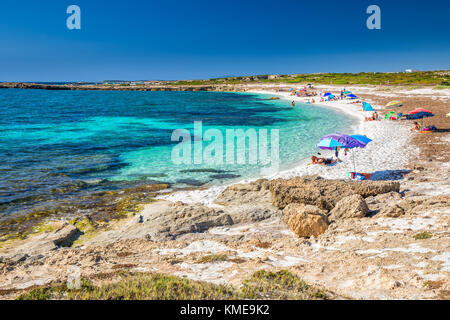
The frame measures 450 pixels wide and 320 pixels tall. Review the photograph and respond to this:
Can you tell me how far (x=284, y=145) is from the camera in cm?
2378

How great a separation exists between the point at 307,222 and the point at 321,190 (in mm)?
2292

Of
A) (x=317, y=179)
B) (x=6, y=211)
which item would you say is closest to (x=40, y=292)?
(x=6, y=211)

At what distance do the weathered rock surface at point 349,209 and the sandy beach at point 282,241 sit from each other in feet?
0.10

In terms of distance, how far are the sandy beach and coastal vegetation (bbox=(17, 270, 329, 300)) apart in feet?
1.46

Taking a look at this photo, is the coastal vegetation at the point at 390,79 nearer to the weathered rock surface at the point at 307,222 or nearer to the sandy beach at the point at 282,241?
the sandy beach at the point at 282,241

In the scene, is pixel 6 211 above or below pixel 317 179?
below

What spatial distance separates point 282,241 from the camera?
8.12m

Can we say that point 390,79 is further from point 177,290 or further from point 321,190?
point 177,290

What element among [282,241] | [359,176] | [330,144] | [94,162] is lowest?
[282,241]

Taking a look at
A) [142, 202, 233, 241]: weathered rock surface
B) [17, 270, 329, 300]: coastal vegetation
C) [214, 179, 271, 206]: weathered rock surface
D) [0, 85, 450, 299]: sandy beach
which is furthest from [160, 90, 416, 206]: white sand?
[17, 270, 329, 300]: coastal vegetation

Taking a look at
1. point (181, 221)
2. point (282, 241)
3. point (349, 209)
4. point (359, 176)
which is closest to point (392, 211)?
point (349, 209)
